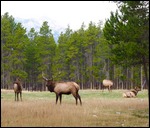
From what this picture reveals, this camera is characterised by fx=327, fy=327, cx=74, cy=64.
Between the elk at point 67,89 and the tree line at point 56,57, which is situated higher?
the tree line at point 56,57

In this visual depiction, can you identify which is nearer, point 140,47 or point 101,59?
point 140,47

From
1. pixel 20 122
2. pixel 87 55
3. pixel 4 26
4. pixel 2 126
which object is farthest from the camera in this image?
pixel 87 55

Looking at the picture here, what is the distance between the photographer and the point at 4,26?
5731cm

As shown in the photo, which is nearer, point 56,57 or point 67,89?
point 67,89

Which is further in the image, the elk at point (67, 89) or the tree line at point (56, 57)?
the tree line at point (56, 57)

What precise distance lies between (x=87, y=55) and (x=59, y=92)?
165 ft

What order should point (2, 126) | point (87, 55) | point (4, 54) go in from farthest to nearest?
point (87, 55)
point (4, 54)
point (2, 126)

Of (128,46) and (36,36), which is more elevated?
(36,36)

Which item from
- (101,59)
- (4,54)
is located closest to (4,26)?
(4,54)

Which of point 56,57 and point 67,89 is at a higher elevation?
point 56,57

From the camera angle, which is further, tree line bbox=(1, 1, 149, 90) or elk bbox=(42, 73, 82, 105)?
tree line bbox=(1, 1, 149, 90)

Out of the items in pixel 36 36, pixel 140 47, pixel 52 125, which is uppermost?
pixel 36 36

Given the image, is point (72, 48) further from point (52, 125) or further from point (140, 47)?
point (52, 125)

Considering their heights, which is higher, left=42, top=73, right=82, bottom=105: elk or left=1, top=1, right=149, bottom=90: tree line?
left=1, top=1, right=149, bottom=90: tree line
